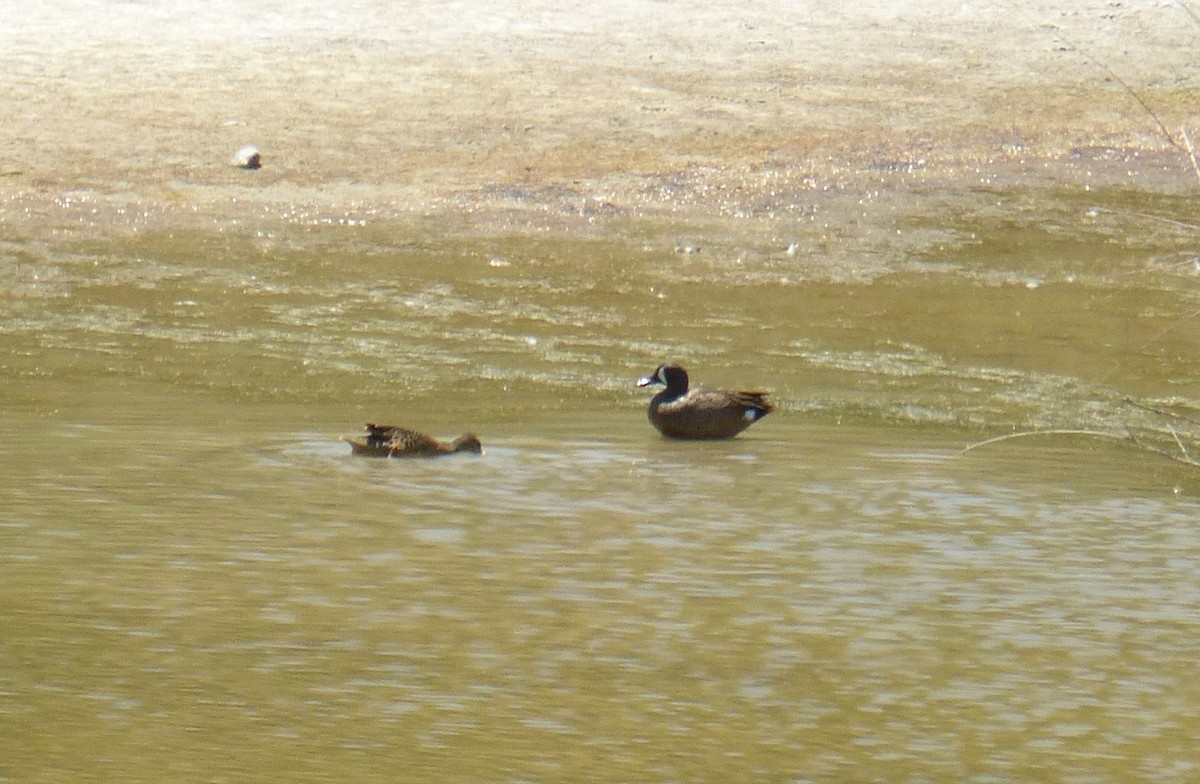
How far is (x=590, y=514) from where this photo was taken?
21.6ft

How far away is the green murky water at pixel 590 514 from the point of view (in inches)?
172

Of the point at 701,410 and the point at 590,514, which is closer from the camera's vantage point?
the point at 590,514

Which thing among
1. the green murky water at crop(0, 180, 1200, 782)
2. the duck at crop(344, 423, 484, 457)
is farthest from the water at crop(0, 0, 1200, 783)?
the duck at crop(344, 423, 484, 457)

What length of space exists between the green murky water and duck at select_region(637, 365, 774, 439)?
112mm

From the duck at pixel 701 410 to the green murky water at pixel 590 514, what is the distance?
0.11 metres

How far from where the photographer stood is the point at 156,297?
10945mm

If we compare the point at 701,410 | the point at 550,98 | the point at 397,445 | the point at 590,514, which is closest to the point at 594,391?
the point at 701,410

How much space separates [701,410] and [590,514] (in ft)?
6.27

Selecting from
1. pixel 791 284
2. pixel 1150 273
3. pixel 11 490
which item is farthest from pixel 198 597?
pixel 1150 273

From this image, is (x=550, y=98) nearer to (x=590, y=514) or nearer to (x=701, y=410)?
(x=701, y=410)

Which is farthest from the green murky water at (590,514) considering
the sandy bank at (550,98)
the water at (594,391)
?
the sandy bank at (550,98)

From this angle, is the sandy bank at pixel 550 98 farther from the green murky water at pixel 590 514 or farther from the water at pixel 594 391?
the green murky water at pixel 590 514

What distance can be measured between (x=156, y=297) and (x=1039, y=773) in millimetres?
7472

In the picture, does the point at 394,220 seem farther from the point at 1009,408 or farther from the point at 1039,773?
the point at 1039,773
